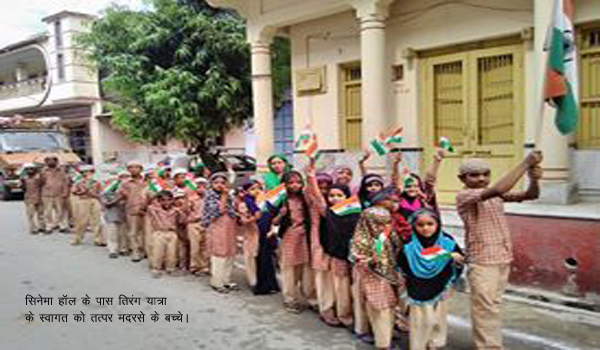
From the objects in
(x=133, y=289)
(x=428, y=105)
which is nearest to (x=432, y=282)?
(x=133, y=289)

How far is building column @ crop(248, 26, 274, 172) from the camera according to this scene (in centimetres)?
1017

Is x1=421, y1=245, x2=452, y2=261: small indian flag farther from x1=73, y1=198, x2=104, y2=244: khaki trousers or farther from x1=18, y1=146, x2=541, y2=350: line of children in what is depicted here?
x1=73, y1=198, x2=104, y2=244: khaki trousers

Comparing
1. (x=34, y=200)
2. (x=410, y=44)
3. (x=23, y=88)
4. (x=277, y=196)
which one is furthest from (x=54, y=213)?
(x=23, y=88)

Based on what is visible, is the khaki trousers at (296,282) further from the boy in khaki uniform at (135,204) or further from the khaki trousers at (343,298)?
the boy in khaki uniform at (135,204)

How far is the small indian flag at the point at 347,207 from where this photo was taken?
4.52 metres

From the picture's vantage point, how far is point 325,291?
479 centimetres

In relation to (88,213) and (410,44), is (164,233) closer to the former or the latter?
(88,213)

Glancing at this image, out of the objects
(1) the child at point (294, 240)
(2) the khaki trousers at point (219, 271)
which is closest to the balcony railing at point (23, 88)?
(2) the khaki trousers at point (219, 271)

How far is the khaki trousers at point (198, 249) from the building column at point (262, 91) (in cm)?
361

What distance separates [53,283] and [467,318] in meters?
4.62

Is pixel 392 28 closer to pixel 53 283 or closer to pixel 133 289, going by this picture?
pixel 133 289

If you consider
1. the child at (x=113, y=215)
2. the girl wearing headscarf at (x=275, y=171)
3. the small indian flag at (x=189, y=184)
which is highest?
the girl wearing headscarf at (x=275, y=171)

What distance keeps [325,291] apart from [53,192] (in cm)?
723

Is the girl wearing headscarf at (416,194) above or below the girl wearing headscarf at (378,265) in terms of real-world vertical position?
above
